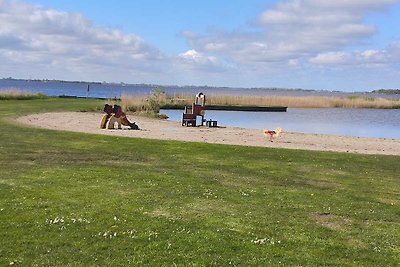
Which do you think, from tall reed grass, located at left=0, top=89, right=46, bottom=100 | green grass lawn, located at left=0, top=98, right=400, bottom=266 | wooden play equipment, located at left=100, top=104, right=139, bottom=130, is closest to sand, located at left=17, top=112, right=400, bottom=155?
wooden play equipment, located at left=100, top=104, right=139, bottom=130

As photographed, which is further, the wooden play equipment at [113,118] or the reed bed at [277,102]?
the reed bed at [277,102]

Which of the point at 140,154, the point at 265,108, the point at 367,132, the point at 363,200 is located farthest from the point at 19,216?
the point at 265,108

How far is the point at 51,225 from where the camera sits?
350 inches

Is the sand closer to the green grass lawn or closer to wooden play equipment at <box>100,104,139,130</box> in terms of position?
wooden play equipment at <box>100,104,139,130</box>

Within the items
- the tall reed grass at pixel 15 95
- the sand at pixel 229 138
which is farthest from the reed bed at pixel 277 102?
the sand at pixel 229 138

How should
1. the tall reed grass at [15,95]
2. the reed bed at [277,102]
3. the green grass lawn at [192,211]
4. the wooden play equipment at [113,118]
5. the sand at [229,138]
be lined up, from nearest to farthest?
the green grass lawn at [192,211] < the sand at [229,138] < the wooden play equipment at [113,118] < the tall reed grass at [15,95] < the reed bed at [277,102]

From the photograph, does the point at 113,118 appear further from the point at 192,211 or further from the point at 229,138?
the point at 192,211

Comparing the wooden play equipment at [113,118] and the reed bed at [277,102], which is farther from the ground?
the reed bed at [277,102]

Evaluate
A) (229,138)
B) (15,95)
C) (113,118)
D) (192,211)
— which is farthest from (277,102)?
(192,211)

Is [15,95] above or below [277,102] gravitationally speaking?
below

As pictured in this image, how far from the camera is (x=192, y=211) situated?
10.2 metres

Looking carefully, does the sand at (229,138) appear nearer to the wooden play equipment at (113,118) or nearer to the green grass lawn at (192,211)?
the wooden play equipment at (113,118)

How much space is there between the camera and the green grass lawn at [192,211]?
7.75m

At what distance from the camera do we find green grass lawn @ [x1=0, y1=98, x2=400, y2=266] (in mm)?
7754
